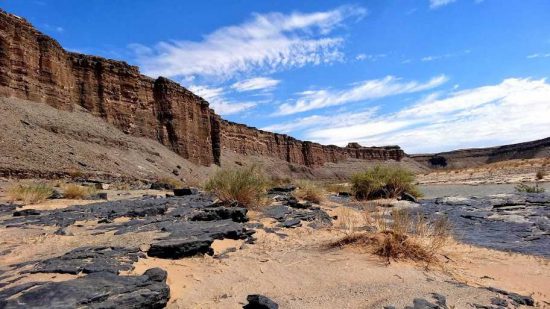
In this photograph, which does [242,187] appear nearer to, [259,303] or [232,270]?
[232,270]

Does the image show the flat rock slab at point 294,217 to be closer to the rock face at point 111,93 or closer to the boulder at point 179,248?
the boulder at point 179,248

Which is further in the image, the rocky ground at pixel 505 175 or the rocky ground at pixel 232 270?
the rocky ground at pixel 505 175

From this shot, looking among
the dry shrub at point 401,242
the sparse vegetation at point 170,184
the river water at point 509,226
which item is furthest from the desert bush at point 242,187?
the sparse vegetation at point 170,184

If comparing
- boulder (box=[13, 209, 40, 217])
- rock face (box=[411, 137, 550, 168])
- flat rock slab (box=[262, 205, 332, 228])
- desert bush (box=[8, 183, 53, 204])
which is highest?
rock face (box=[411, 137, 550, 168])

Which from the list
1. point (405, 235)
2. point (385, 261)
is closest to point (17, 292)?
point (385, 261)

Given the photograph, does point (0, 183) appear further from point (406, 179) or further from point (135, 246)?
point (406, 179)

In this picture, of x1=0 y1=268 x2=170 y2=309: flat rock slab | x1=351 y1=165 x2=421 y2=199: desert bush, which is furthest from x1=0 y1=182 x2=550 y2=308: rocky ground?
x1=351 y1=165 x2=421 y2=199: desert bush

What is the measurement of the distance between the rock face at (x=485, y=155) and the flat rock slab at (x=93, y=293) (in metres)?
130

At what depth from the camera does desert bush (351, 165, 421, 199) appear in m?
15.7

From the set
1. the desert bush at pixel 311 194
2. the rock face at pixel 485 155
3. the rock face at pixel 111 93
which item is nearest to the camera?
the desert bush at pixel 311 194

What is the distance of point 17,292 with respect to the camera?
3.27 metres

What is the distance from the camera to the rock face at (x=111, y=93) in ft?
99.7

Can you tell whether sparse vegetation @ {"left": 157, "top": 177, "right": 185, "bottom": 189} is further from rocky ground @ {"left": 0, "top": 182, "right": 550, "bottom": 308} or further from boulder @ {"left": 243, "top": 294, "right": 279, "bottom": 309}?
boulder @ {"left": 243, "top": 294, "right": 279, "bottom": 309}

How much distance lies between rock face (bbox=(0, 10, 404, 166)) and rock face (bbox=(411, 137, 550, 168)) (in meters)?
97.2
